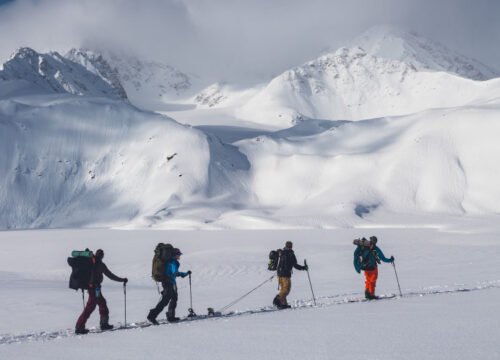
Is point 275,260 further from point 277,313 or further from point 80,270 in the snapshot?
point 80,270

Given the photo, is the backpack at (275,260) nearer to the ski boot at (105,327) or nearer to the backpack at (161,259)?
the backpack at (161,259)

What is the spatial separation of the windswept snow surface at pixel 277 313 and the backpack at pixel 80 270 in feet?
3.57

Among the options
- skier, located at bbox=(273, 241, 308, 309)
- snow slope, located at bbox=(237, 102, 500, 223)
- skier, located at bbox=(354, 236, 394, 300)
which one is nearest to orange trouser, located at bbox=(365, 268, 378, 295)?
skier, located at bbox=(354, 236, 394, 300)

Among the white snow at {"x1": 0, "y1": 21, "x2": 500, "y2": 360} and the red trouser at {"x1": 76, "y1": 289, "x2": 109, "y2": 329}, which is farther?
the red trouser at {"x1": 76, "y1": 289, "x2": 109, "y2": 329}

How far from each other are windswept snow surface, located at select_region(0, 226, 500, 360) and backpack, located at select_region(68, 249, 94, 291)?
1.09 meters

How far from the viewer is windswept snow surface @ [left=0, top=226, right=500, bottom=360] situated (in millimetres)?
10125

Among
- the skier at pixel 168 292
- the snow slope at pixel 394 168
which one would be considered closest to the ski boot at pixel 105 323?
the skier at pixel 168 292

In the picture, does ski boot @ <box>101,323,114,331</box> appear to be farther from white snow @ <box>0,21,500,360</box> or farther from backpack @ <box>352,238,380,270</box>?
backpack @ <box>352,238,380,270</box>

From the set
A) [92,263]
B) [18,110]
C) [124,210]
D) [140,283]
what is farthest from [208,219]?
[92,263]

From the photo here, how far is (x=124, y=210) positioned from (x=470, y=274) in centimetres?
8352

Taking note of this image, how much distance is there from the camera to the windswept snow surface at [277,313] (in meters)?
10.1

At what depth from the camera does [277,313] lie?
49.4 feet

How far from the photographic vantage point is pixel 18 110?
120 metres

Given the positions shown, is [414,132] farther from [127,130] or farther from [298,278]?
[298,278]
